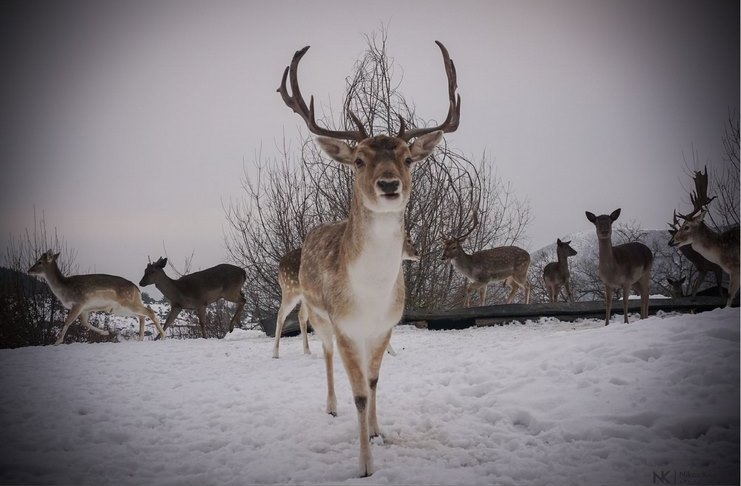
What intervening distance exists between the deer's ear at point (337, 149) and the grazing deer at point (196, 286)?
8.03 m

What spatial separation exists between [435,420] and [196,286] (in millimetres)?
8226

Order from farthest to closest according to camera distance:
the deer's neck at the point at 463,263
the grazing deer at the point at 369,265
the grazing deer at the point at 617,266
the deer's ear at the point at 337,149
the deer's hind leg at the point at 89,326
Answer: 1. the deer's neck at the point at 463,263
2. the deer's hind leg at the point at 89,326
3. the grazing deer at the point at 617,266
4. the deer's ear at the point at 337,149
5. the grazing deer at the point at 369,265

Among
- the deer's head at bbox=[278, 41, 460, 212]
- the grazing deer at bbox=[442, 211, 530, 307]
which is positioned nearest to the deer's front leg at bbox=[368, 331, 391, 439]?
the deer's head at bbox=[278, 41, 460, 212]

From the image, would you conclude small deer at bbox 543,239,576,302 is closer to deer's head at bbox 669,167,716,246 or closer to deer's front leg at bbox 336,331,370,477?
deer's head at bbox 669,167,716,246

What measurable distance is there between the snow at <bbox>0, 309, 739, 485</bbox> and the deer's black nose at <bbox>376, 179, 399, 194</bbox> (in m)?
1.66

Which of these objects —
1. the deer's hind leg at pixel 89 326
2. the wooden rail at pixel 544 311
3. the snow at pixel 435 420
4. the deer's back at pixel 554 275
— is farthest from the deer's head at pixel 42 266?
the deer's back at pixel 554 275

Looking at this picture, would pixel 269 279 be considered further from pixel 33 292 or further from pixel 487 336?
pixel 33 292

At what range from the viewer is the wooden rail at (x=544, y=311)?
8375mm

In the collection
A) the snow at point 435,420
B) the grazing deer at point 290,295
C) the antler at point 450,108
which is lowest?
the snow at point 435,420

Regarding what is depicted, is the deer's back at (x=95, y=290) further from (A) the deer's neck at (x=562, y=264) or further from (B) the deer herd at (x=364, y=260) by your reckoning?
(A) the deer's neck at (x=562, y=264)

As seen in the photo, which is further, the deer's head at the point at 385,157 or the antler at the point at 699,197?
the antler at the point at 699,197

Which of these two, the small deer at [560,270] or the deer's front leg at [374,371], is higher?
the small deer at [560,270]

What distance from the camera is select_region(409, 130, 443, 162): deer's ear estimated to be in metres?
3.27

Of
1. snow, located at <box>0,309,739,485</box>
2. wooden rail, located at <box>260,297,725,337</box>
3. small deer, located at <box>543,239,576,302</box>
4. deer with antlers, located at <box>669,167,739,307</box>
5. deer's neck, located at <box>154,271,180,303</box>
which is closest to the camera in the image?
snow, located at <box>0,309,739,485</box>
